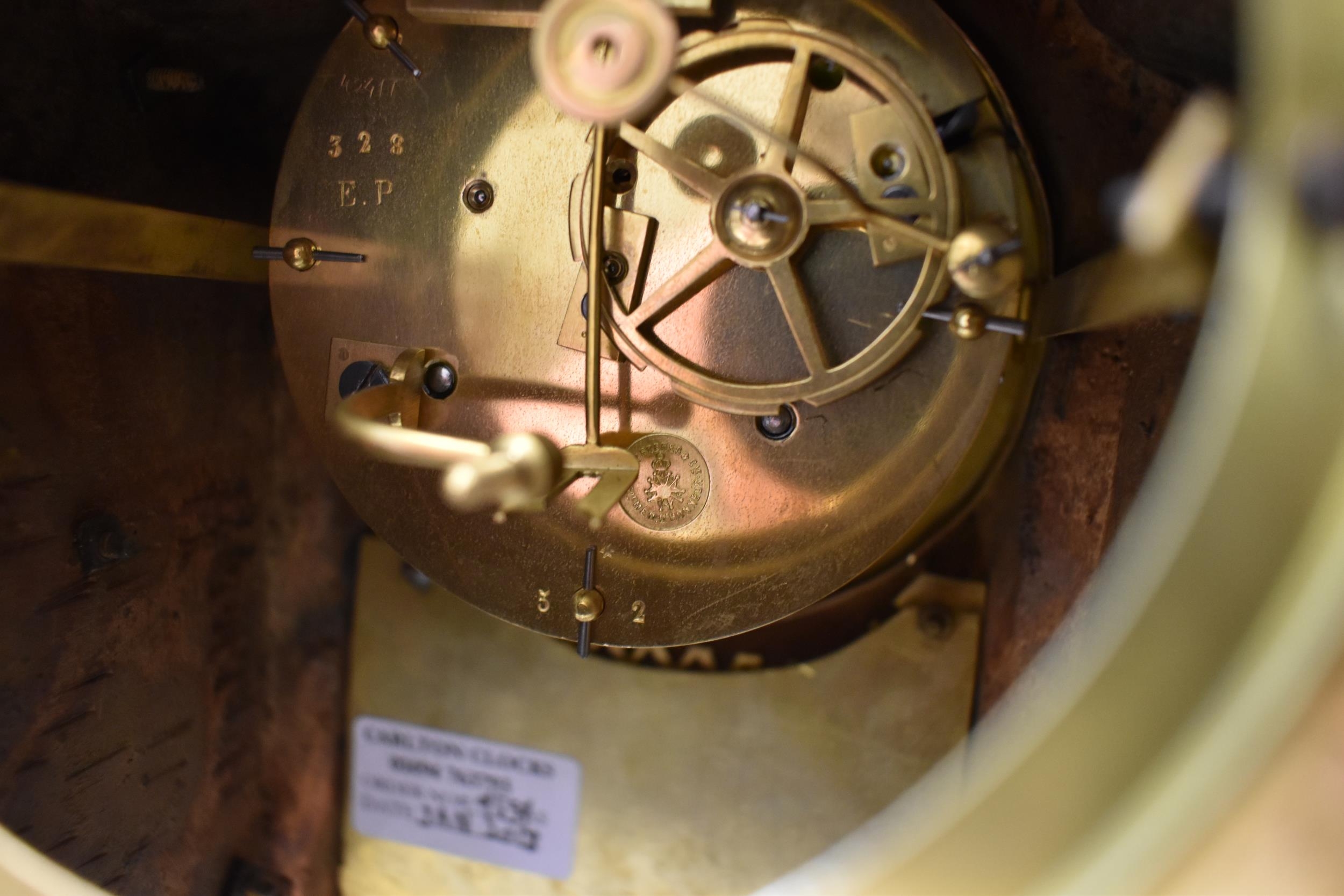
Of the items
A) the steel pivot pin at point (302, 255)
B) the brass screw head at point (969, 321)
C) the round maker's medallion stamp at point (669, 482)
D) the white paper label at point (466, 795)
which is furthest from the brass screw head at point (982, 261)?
the white paper label at point (466, 795)

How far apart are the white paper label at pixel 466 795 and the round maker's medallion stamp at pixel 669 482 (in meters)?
0.34

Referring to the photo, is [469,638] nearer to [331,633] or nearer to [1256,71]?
[331,633]

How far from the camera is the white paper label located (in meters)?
0.89

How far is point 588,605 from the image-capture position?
0.69 meters

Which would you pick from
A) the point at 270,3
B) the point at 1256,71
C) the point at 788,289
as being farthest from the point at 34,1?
the point at 1256,71

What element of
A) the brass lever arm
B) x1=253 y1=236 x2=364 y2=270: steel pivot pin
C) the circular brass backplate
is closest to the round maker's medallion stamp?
the circular brass backplate

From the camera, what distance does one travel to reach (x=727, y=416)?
0.67 m

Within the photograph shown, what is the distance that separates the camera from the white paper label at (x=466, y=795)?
89 centimetres

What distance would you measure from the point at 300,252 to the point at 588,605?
335 mm

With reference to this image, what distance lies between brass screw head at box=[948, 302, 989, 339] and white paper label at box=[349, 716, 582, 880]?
54cm

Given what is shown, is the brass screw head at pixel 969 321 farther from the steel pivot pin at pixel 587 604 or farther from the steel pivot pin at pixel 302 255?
the steel pivot pin at pixel 302 255

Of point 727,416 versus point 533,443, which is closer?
point 533,443

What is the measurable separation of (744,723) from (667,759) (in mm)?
80

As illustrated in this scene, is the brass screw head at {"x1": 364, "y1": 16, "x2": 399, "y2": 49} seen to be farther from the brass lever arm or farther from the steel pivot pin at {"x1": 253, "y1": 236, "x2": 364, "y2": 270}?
the brass lever arm
